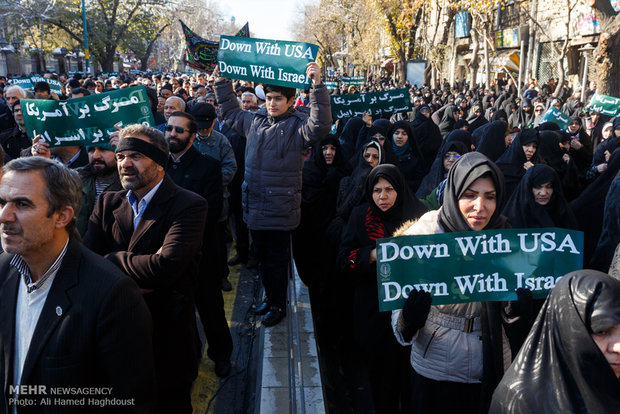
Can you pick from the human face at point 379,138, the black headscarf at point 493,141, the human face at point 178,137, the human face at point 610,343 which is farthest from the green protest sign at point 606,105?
the human face at point 610,343

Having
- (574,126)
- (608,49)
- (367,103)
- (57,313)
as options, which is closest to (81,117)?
(57,313)

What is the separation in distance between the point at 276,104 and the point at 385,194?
143 centimetres

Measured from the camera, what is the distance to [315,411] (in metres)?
3.42

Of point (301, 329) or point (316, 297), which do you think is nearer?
point (301, 329)

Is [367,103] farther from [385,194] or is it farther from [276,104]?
[385,194]

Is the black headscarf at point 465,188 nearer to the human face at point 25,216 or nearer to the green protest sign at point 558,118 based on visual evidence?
the human face at point 25,216

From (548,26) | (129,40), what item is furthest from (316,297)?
(129,40)

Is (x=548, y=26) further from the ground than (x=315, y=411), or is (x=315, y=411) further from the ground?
(x=548, y=26)

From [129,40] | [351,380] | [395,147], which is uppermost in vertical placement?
[129,40]

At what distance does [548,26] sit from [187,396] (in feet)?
90.8

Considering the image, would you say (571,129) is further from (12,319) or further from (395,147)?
(12,319)

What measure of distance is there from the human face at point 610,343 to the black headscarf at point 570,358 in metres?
0.03

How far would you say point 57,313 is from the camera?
6.15ft

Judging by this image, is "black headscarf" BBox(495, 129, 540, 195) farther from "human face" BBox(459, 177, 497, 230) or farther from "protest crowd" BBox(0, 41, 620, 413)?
"human face" BBox(459, 177, 497, 230)
